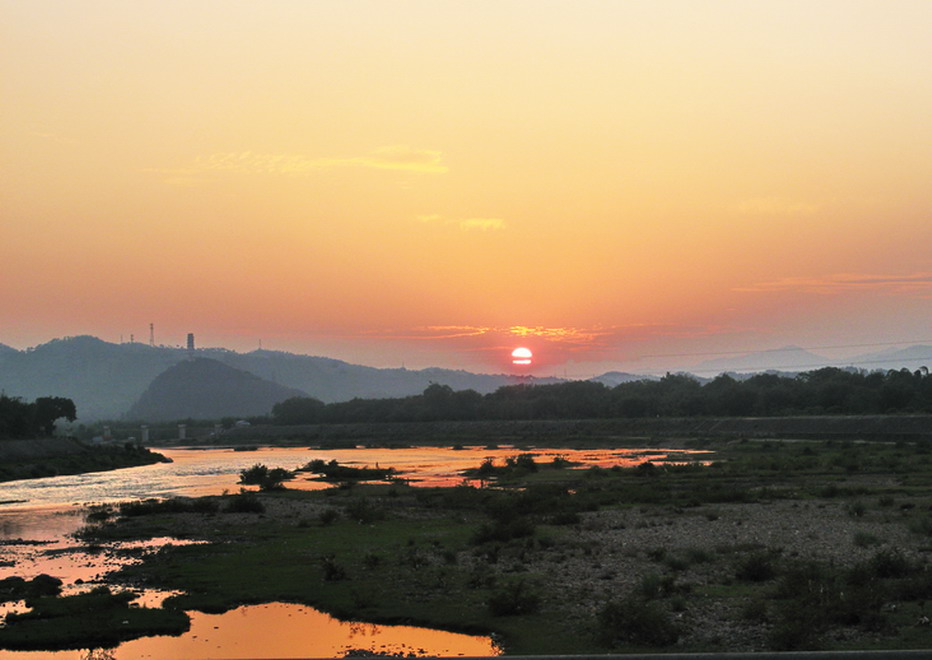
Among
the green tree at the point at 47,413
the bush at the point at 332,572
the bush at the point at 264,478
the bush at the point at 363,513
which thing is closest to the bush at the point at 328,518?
the bush at the point at 363,513

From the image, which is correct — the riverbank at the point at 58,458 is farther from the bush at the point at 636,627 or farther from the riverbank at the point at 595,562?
the bush at the point at 636,627

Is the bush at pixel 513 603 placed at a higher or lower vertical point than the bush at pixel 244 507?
higher

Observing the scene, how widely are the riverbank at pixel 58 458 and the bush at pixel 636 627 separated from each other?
298ft

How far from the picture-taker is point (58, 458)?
116 meters

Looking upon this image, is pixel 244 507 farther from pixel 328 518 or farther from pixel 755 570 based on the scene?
pixel 755 570

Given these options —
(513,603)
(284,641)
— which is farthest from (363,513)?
(513,603)

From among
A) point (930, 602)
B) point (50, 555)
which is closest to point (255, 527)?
point (50, 555)

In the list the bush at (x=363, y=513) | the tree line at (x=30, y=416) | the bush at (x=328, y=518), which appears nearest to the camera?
the bush at (x=328, y=518)

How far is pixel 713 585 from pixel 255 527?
2705 cm

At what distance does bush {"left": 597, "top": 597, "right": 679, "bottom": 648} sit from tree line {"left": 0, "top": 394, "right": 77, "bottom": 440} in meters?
115

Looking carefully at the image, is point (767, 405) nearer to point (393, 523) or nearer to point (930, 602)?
point (393, 523)

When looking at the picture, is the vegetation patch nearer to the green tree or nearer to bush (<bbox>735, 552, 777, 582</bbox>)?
bush (<bbox>735, 552, 777, 582</bbox>)

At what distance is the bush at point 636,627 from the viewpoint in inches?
766

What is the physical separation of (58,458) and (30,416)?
16513mm
